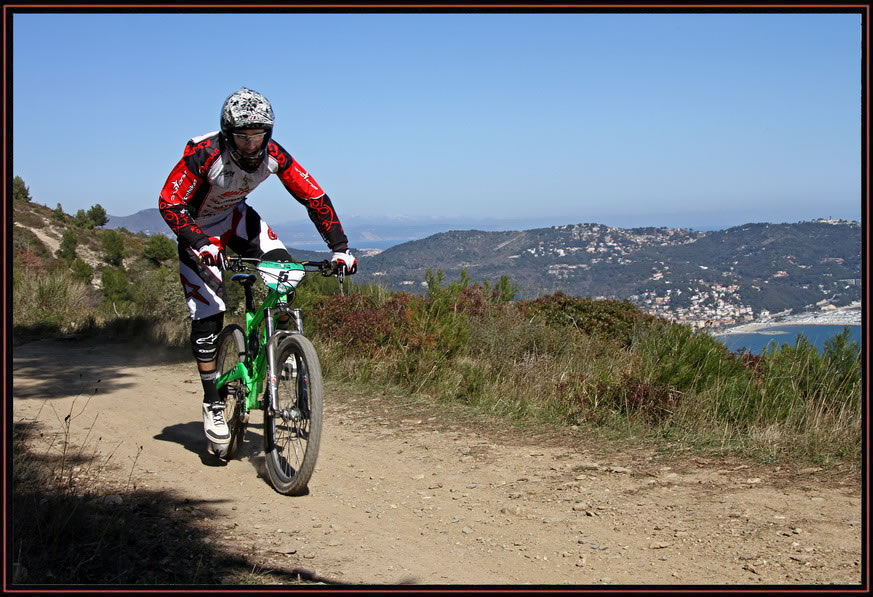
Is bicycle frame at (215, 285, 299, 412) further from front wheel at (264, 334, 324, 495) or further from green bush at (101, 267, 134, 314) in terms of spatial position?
green bush at (101, 267, 134, 314)

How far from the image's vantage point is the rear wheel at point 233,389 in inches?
210

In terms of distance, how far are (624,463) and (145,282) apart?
11434 mm

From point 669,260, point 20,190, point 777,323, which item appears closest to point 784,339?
point 777,323

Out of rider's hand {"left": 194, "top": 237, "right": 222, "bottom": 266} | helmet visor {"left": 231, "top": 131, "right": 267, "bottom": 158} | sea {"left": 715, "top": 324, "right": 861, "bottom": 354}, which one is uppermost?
helmet visor {"left": 231, "top": 131, "right": 267, "bottom": 158}

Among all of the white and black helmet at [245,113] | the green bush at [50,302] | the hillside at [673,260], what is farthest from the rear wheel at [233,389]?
the hillside at [673,260]

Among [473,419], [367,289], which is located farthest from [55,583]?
[367,289]

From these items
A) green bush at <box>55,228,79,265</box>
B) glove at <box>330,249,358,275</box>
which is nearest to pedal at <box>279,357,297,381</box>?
glove at <box>330,249,358,275</box>

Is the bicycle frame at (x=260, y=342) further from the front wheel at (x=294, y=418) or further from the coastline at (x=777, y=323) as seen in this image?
the coastline at (x=777, y=323)

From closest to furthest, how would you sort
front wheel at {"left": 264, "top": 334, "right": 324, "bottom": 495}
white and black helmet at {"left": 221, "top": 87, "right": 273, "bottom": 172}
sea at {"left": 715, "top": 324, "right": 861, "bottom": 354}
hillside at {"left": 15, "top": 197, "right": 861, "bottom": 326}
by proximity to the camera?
front wheel at {"left": 264, "top": 334, "right": 324, "bottom": 495}
white and black helmet at {"left": 221, "top": 87, "right": 273, "bottom": 172}
sea at {"left": 715, "top": 324, "right": 861, "bottom": 354}
hillside at {"left": 15, "top": 197, "right": 861, "bottom": 326}

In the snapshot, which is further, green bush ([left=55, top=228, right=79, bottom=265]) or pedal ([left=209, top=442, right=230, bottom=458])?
green bush ([left=55, top=228, right=79, bottom=265])

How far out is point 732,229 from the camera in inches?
1633

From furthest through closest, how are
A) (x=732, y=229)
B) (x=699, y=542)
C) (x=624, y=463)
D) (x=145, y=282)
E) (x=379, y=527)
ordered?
(x=732, y=229), (x=145, y=282), (x=624, y=463), (x=379, y=527), (x=699, y=542)

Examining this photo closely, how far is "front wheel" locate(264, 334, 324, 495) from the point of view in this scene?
4422 mm
